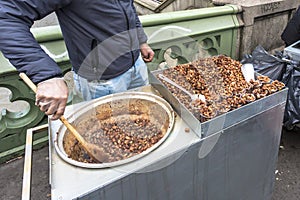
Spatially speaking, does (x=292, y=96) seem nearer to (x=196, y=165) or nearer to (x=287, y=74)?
(x=287, y=74)

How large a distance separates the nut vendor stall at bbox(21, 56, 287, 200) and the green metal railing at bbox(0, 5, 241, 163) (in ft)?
4.01

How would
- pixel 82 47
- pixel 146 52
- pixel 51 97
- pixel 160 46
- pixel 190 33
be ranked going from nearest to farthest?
pixel 51 97
pixel 82 47
pixel 146 52
pixel 160 46
pixel 190 33

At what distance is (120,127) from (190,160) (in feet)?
1.33

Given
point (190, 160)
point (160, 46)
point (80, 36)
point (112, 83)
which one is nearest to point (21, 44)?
point (80, 36)

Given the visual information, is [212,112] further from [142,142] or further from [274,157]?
[274,157]

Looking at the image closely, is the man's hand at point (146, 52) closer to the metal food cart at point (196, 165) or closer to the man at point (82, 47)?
the man at point (82, 47)

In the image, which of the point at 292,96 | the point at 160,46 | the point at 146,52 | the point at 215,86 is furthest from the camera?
the point at 160,46

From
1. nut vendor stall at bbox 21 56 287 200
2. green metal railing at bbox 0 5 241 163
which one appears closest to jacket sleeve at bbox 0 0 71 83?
nut vendor stall at bbox 21 56 287 200

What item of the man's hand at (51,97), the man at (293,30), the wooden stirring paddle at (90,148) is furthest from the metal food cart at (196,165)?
the man at (293,30)

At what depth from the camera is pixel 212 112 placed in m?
1.26

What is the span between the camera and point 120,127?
1394 mm

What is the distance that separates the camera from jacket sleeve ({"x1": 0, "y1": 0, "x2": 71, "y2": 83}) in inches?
43.1

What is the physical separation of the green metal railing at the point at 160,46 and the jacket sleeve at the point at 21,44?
1.26 m

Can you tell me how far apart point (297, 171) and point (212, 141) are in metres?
1.63
